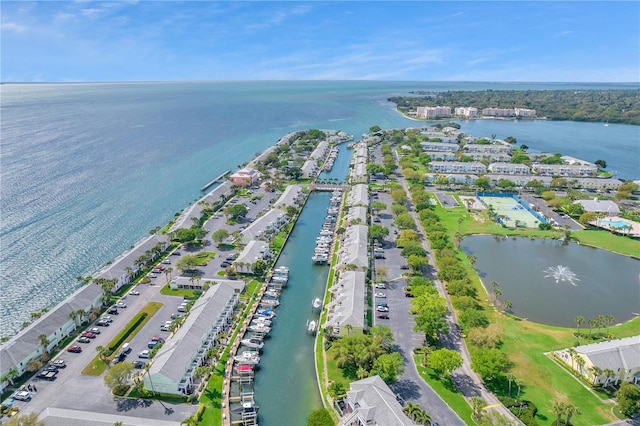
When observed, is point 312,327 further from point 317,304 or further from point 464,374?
point 464,374

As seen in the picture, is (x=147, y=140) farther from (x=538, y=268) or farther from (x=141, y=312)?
(x=538, y=268)

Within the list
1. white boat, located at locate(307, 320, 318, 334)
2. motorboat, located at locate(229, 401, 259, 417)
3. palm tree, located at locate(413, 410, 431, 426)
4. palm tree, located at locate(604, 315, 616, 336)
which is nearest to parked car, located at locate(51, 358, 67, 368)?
motorboat, located at locate(229, 401, 259, 417)

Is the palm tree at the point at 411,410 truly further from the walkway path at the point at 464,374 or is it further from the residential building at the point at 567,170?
the residential building at the point at 567,170

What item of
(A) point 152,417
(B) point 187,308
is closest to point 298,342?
(B) point 187,308

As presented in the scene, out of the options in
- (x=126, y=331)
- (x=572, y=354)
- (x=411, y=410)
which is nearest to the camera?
(x=411, y=410)

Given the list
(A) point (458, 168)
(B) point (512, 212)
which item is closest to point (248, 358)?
(B) point (512, 212)

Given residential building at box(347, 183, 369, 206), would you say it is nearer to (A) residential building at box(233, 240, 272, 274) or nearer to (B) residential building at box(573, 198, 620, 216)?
(A) residential building at box(233, 240, 272, 274)
